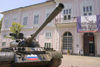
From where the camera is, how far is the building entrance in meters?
13.7

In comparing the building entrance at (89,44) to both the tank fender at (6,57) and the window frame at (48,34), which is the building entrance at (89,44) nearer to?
the window frame at (48,34)

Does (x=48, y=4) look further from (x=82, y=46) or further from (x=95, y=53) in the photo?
(x=95, y=53)

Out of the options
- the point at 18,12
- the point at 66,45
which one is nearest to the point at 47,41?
the point at 66,45

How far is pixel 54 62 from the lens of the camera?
16.8 feet

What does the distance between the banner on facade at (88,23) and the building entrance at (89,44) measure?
100cm

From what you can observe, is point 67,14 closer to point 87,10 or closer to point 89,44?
point 87,10

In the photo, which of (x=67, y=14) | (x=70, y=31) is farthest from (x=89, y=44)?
(x=67, y=14)

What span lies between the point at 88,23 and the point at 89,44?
11.0ft

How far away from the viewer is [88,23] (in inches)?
513

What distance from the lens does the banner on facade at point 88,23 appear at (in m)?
12.7

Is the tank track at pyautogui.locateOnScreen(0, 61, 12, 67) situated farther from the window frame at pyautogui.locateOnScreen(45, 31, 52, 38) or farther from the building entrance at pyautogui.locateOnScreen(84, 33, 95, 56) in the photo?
the window frame at pyautogui.locateOnScreen(45, 31, 52, 38)

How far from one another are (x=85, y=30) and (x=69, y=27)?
Answer: 2.47 metres

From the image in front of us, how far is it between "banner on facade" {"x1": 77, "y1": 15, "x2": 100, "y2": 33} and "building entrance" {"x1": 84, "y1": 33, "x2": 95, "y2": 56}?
1.00 metres

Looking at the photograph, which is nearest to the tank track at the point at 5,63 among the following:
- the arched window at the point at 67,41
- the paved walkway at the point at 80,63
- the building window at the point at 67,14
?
→ the paved walkway at the point at 80,63
